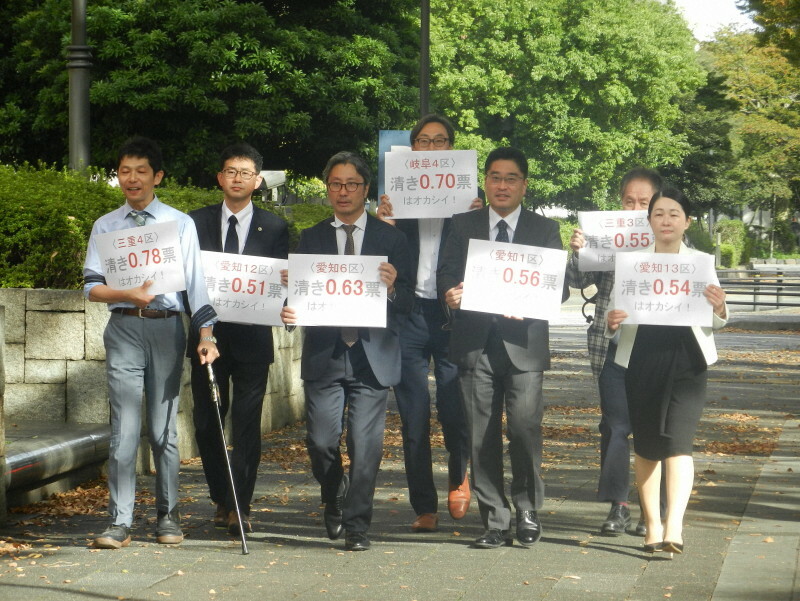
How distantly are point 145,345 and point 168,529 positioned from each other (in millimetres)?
938

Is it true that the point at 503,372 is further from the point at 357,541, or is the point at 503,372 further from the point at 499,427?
the point at 357,541

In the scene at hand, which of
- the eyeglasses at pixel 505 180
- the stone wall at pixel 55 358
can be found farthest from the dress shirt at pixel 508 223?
the stone wall at pixel 55 358

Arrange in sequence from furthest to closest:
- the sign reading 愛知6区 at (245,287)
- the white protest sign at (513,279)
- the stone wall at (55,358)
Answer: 1. the stone wall at (55,358)
2. the sign reading 愛知6区 at (245,287)
3. the white protest sign at (513,279)

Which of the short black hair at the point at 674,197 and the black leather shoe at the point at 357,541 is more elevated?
the short black hair at the point at 674,197

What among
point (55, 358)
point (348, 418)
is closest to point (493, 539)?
point (348, 418)

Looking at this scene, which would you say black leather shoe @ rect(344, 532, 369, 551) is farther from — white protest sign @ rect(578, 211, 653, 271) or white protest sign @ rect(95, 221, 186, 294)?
white protest sign @ rect(578, 211, 653, 271)

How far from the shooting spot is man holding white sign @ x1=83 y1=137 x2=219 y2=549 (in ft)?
22.1

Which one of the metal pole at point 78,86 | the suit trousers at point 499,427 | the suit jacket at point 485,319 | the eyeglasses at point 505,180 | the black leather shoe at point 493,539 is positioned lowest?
the black leather shoe at point 493,539

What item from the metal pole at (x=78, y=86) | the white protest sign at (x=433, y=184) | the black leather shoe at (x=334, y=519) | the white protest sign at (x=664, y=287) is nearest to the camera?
the white protest sign at (x=664, y=287)

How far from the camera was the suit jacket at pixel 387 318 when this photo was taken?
22.4 ft

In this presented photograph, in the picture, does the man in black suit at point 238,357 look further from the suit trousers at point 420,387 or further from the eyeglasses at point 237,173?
the suit trousers at point 420,387

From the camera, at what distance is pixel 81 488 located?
27.6 feet

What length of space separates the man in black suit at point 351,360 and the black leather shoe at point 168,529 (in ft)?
2.48

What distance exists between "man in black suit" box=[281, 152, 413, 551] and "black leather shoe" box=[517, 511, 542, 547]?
0.77 m
